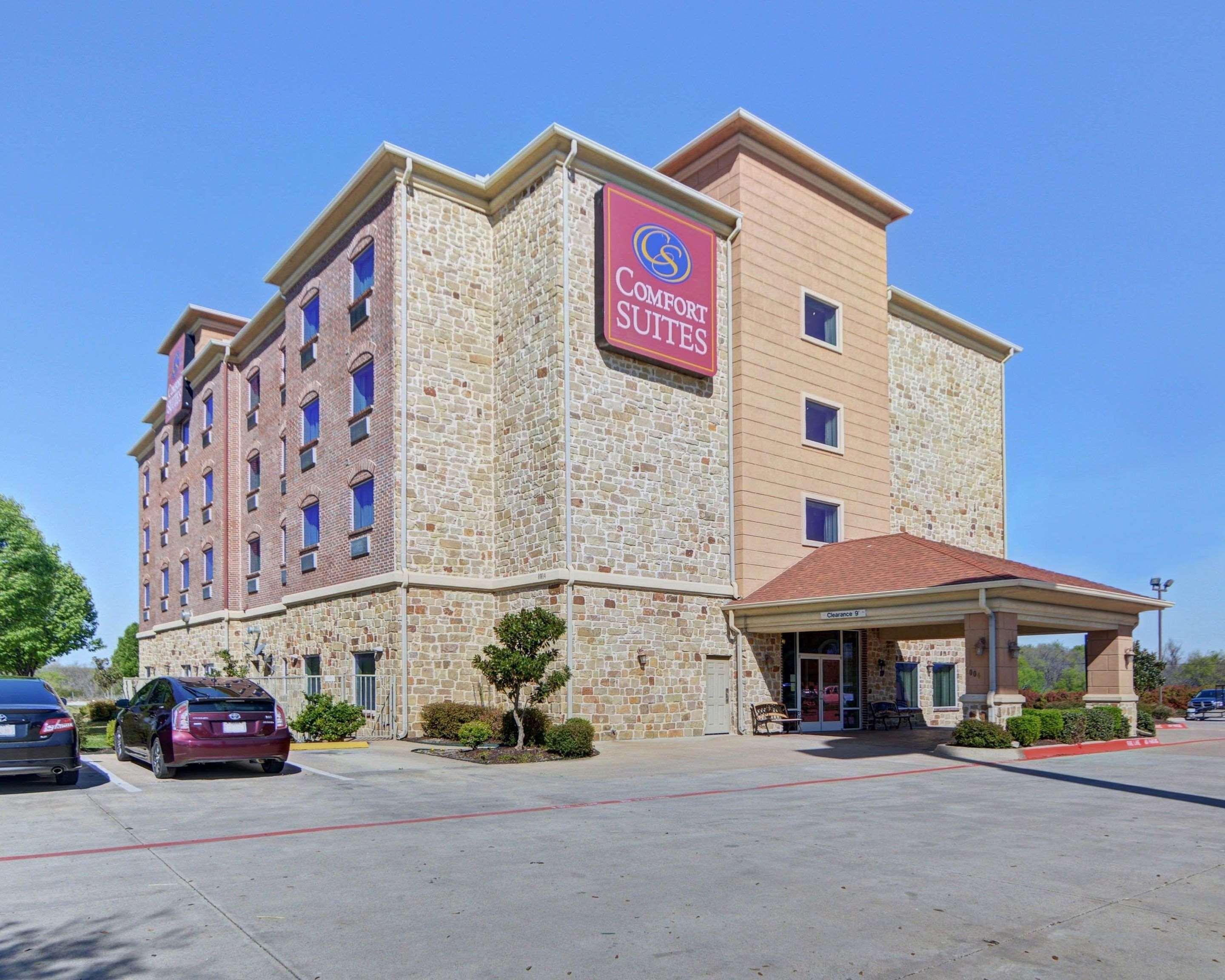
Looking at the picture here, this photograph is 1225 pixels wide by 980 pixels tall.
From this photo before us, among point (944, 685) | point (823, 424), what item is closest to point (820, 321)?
point (823, 424)

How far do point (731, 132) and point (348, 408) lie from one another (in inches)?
511

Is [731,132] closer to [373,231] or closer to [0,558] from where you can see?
[373,231]

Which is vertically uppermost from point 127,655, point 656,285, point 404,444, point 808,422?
point 656,285

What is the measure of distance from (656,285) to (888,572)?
9014mm

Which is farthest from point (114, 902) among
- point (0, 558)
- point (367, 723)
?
point (0, 558)

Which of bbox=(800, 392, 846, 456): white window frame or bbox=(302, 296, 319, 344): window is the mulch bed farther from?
bbox=(302, 296, 319, 344): window

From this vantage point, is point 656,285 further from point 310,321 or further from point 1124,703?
point 1124,703

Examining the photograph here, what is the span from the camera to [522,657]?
18.6 metres

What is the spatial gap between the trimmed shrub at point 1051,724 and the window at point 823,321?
1238cm

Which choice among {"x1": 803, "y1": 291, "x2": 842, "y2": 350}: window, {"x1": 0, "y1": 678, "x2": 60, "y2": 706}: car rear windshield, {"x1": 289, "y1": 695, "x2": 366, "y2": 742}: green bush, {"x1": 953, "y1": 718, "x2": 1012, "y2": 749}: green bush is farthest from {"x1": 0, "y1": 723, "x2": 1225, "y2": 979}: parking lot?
{"x1": 803, "y1": 291, "x2": 842, "y2": 350}: window

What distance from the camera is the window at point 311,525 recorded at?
28391 millimetres

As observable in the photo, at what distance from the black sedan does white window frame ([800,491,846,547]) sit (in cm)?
1907

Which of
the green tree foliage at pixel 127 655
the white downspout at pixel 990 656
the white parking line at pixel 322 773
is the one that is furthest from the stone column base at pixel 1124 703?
the green tree foliage at pixel 127 655

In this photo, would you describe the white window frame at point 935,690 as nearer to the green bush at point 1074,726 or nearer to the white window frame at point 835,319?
the green bush at point 1074,726
